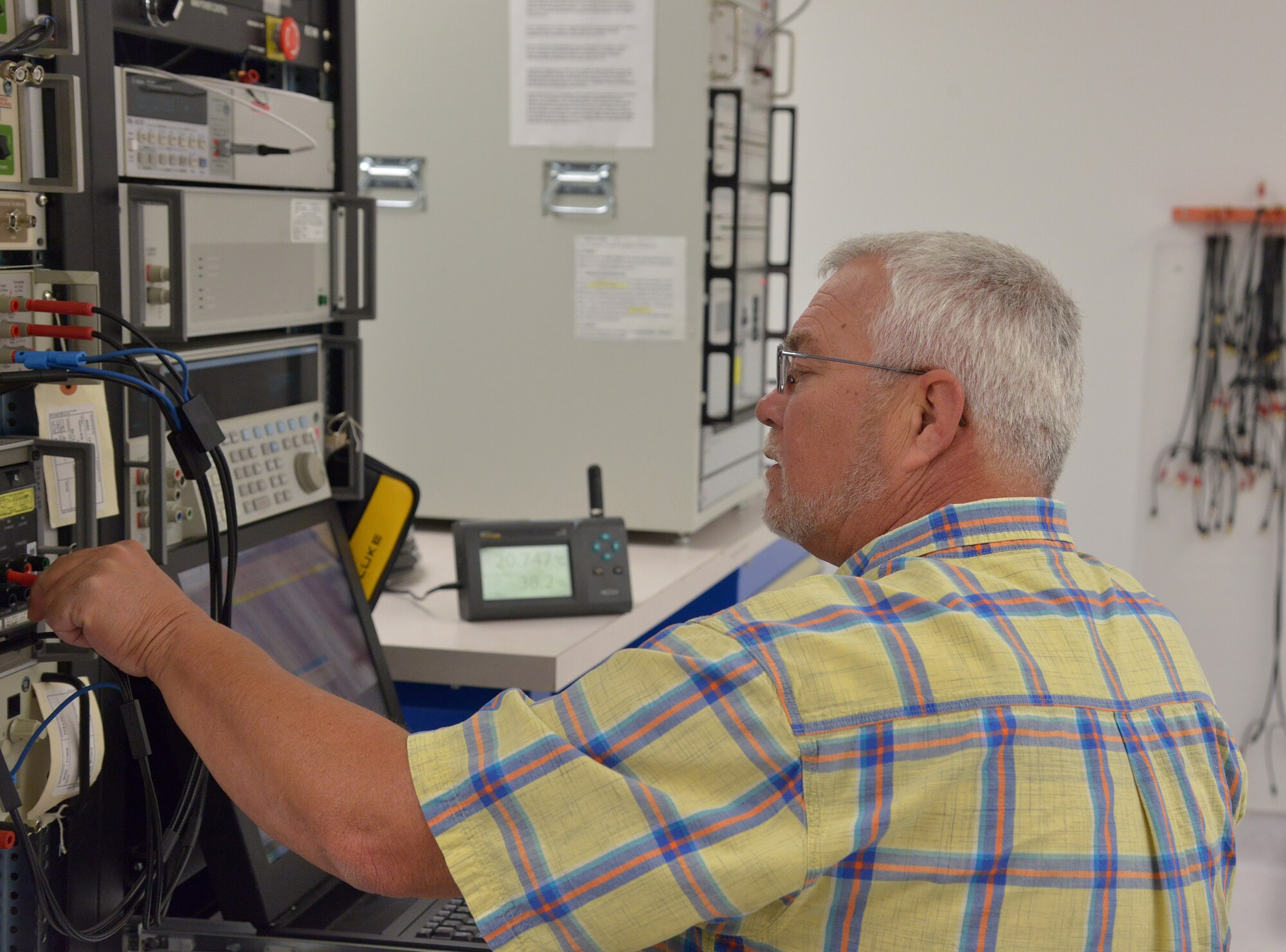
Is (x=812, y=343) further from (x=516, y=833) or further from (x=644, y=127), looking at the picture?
(x=644, y=127)

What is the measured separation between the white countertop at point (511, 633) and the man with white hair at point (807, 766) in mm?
783

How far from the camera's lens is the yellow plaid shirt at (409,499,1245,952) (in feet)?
2.90

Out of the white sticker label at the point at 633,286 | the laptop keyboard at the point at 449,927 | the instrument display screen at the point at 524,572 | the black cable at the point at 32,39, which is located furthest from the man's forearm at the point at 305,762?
the white sticker label at the point at 633,286

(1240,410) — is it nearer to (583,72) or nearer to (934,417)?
(583,72)

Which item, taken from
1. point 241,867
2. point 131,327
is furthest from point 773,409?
point 241,867

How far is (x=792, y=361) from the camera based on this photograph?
1.25 m

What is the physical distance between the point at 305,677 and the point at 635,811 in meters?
0.74

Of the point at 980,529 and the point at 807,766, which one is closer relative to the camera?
the point at 807,766

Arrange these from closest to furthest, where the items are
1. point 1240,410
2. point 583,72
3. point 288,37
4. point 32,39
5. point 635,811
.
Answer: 1. point 635,811
2. point 32,39
3. point 288,37
4. point 583,72
5. point 1240,410

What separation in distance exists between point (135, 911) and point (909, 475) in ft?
2.85

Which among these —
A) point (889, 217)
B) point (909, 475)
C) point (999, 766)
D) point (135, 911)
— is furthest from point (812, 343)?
point (889, 217)

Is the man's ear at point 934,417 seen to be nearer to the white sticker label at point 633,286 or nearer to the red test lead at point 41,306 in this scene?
the red test lead at point 41,306

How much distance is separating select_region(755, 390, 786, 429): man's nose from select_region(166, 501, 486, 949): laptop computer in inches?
23.5

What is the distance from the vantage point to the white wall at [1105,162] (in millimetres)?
3910
